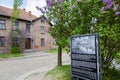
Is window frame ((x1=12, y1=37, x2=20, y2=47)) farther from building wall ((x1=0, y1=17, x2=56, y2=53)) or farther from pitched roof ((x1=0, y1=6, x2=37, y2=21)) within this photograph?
pitched roof ((x1=0, y1=6, x2=37, y2=21))

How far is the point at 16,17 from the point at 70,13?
73.1 feet

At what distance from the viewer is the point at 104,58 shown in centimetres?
690

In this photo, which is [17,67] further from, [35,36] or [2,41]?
[35,36]

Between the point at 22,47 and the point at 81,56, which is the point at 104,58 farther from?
the point at 22,47

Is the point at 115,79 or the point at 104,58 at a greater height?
the point at 104,58

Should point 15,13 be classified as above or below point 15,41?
above

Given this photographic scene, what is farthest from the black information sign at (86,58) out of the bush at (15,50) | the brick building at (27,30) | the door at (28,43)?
the door at (28,43)

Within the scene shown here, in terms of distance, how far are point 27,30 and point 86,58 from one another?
92.6 ft

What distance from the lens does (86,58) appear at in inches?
196

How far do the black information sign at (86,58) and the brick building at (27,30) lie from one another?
20.1m

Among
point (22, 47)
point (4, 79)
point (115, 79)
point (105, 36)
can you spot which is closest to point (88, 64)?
point (105, 36)

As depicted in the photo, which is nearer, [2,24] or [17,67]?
[17,67]

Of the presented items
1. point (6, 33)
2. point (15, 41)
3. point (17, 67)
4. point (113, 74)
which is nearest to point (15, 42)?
point (15, 41)

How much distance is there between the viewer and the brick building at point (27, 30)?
90.5ft
